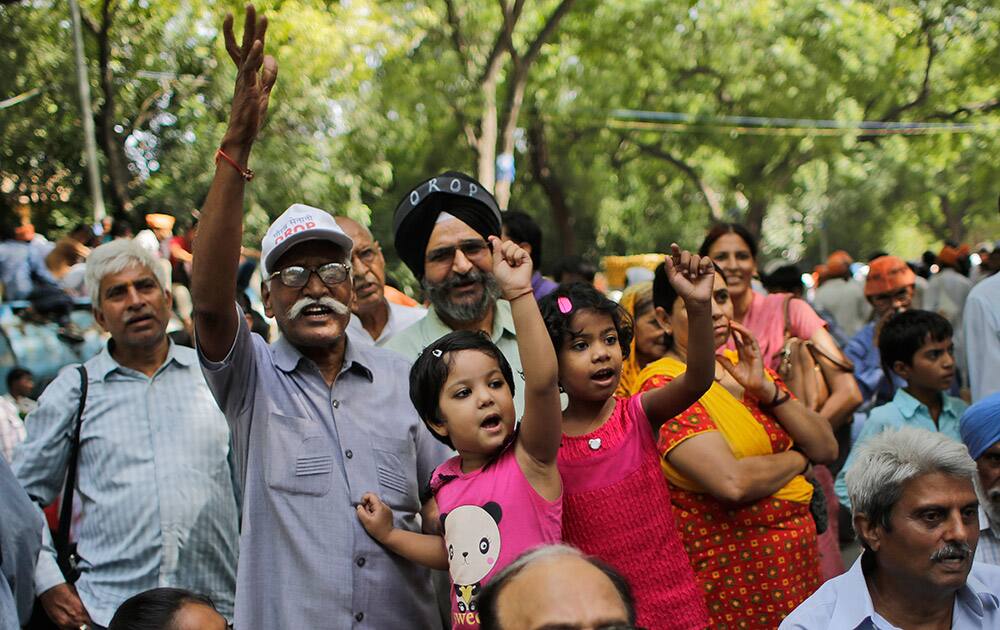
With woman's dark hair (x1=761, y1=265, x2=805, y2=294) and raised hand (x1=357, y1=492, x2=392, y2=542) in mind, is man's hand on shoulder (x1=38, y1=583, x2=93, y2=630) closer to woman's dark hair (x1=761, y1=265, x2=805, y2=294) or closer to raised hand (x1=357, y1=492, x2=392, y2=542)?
raised hand (x1=357, y1=492, x2=392, y2=542)

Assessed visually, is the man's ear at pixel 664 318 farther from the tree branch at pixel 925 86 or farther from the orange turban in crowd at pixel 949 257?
the tree branch at pixel 925 86

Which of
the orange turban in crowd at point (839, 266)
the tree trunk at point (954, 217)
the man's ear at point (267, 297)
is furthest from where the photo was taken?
the tree trunk at point (954, 217)

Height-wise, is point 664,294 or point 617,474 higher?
point 664,294

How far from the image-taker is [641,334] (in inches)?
187

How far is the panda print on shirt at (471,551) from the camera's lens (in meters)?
2.75

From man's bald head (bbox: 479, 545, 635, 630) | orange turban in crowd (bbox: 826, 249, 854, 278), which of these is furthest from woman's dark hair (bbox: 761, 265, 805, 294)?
man's bald head (bbox: 479, 545, 635, 630)

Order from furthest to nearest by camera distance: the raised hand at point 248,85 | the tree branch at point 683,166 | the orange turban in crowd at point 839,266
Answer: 1. the tree branch at point 683,166
2. the orange turban in crowd at point 839,266
3. the raised hand at point 248,85

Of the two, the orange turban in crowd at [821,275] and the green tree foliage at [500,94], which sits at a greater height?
the green tree foliage at [500,94]

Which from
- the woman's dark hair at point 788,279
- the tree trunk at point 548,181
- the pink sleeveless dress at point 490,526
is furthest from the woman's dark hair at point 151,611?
the tree trunk at point 548,181

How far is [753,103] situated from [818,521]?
25.8m

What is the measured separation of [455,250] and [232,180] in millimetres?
1332

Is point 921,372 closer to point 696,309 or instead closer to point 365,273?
point 696,309

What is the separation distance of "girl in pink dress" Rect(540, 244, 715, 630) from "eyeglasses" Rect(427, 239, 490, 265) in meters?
0.76

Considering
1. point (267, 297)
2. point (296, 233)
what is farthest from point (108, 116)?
point (296, 233)
